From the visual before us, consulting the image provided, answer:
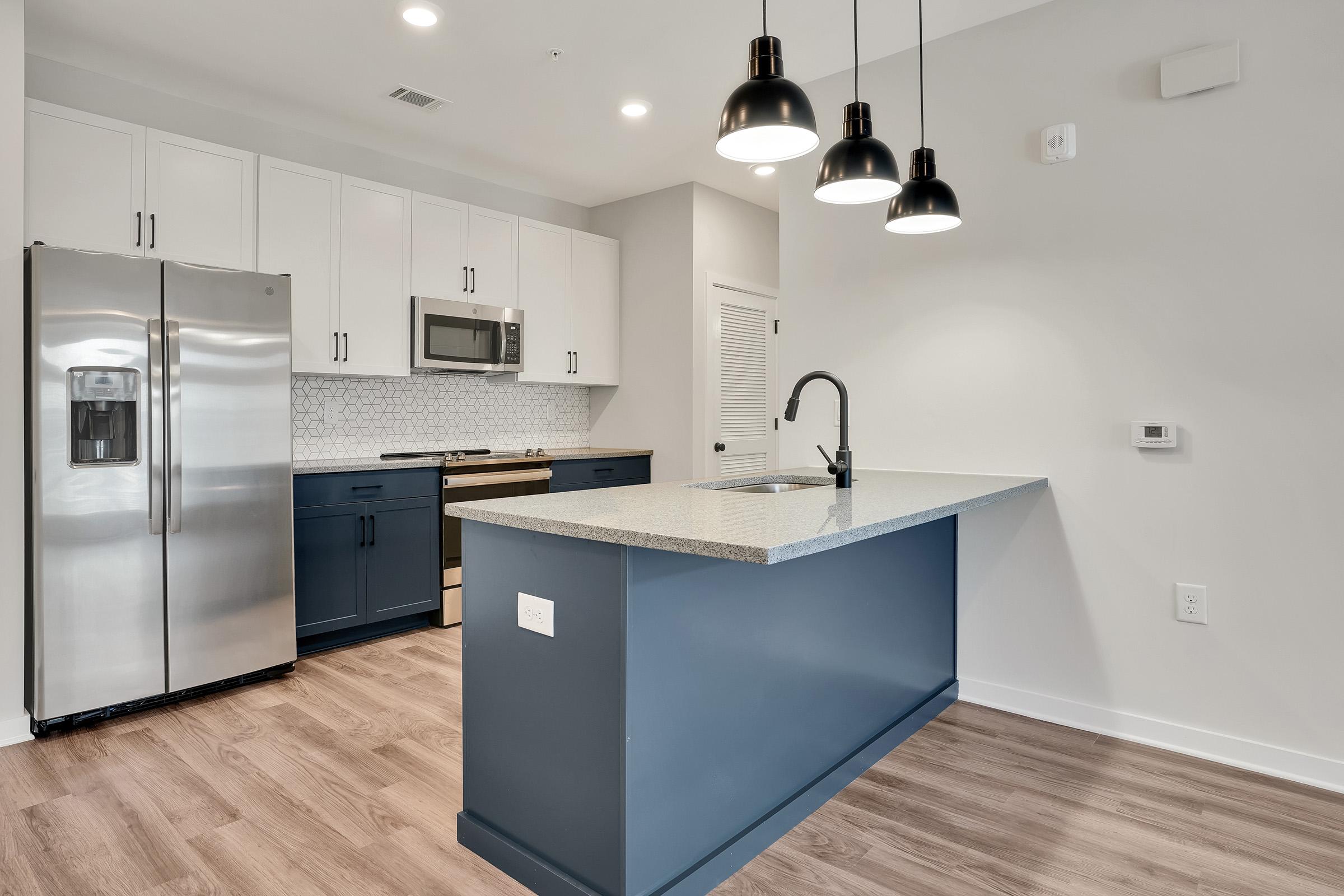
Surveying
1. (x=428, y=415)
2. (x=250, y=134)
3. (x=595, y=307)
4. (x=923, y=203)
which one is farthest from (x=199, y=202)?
(x=923, y=203)

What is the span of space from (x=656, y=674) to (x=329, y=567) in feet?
8.07

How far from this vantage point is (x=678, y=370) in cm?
479

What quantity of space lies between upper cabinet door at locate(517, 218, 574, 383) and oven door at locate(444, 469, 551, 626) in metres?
0.81

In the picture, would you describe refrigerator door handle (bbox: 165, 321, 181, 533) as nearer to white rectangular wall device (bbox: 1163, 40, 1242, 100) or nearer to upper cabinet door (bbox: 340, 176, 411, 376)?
upper cabinet door (bbox: 340, 176, 411, 376)

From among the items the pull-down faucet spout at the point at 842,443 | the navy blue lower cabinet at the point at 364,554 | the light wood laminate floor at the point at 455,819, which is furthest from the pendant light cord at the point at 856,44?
the navy blue lower cabinet at the point at 364,554

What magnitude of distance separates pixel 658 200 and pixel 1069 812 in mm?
4103

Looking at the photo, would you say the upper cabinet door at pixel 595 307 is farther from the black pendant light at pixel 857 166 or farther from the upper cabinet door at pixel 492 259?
the black pendant light at pixel 857 166

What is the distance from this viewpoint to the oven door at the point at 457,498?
388 cm

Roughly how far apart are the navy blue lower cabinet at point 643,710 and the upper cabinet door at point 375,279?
2376 millimetres

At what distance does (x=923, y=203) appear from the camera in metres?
2.23

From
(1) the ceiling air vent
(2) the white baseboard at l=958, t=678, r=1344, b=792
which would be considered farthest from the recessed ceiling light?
(2) the white baseboard at l=958, t=678, r=1344, b=792

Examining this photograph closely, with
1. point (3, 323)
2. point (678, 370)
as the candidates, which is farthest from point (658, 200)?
point (3, 323)

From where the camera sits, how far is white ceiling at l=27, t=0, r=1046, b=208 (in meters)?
2.76

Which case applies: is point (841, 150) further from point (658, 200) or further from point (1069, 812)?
point (658, 200)
